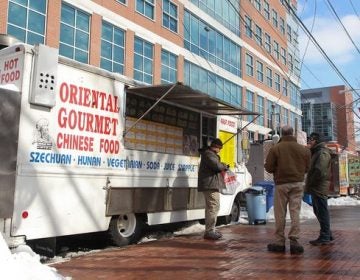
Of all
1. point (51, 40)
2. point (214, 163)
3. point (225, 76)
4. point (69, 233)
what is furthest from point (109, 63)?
point (69, 233)

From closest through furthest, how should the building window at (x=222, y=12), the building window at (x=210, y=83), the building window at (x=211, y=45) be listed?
the building window at (x=210, y=83) → the building window at (x=211, y=45) → the building window at (x=222, y=12)

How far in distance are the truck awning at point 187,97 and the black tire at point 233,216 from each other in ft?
9.05

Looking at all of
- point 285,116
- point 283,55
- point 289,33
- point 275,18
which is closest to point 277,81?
point 283,55

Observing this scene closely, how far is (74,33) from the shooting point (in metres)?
23.7

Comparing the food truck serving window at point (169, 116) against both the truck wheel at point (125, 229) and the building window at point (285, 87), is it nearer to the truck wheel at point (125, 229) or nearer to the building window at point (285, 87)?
the truck wheel at point (125, 229)

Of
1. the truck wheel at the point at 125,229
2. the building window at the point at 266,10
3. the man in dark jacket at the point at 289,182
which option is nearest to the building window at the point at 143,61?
the truck wheel at the point at 125,229

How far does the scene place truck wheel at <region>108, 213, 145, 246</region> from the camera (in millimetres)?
8547

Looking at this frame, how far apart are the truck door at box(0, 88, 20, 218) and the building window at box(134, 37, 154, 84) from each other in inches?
843

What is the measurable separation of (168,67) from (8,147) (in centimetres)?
2527

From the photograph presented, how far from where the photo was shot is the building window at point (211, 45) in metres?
33.7

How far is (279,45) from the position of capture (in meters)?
51.6

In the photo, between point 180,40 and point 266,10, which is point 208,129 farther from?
point 266,10

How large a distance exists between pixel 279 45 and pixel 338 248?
45.6m

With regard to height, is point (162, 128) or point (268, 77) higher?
point (268, 77)
